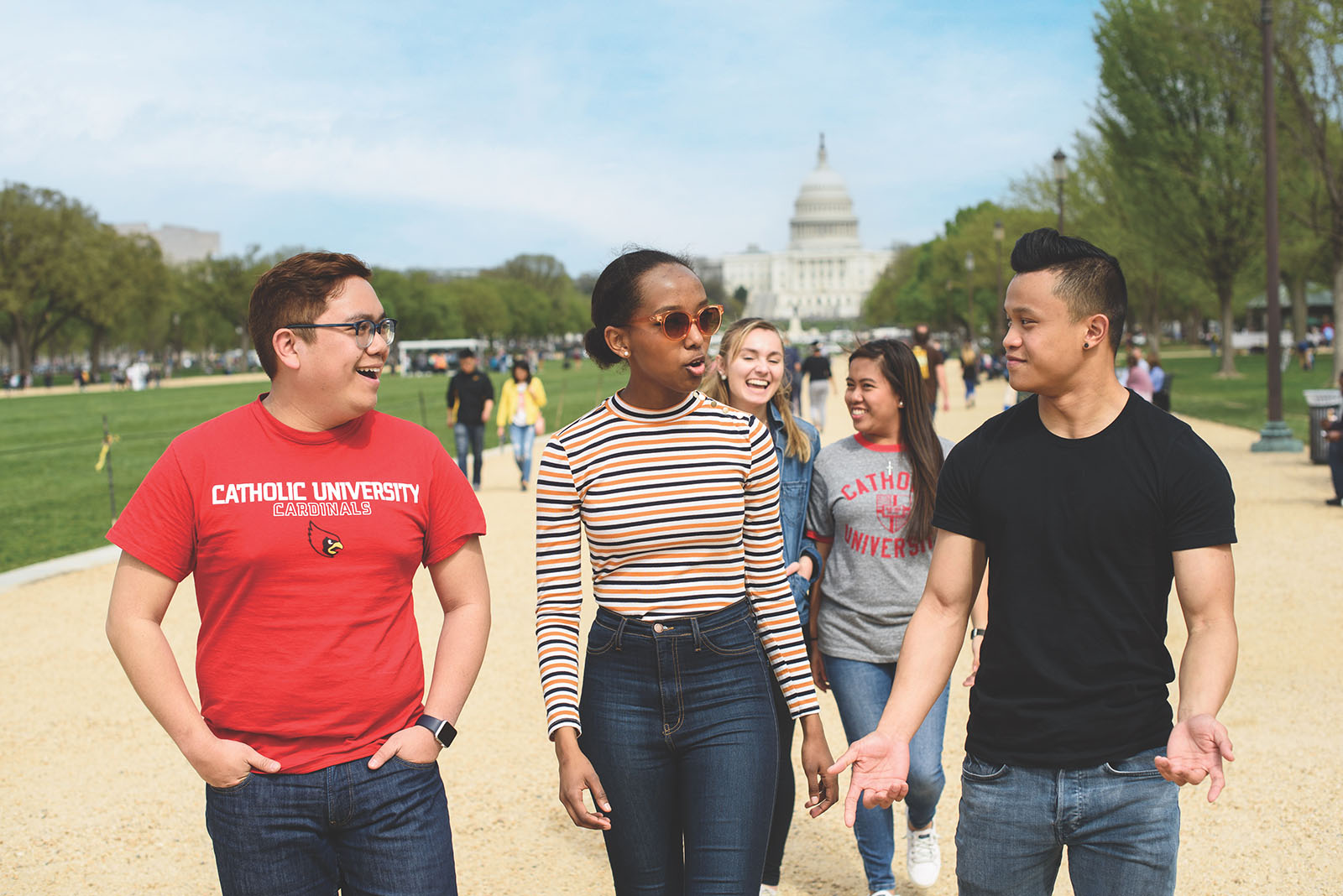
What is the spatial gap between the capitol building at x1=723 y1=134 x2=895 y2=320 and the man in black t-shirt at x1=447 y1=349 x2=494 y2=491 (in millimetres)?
172078

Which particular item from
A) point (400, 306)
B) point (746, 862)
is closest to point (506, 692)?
point (746, 862)

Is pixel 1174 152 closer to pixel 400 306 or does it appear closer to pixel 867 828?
pixel 867 828

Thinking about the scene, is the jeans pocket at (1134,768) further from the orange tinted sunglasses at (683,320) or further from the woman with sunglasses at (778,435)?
the woman with sunglasses at (778,435)

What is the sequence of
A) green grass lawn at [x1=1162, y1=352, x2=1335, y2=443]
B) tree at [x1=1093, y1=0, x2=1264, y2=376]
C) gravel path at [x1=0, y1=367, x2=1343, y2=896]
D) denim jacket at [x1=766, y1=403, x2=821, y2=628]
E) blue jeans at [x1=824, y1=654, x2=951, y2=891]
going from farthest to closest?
tree at [x1=1093, y1=0, x2=1264, y2=376] < green grass lawn at [x1=1162, y1=352, x2=1335, y2=443] < gravel path at [x1=0, y1=367, x2=1343, y2=896] < denim jacket at [x1=766, y1=403, x2=821, y2=628] < blue jeans at [x1=824, y1=654, x2=951, y2=891]

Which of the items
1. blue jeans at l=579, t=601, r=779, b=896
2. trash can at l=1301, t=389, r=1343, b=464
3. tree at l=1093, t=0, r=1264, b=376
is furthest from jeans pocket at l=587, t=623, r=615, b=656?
tree at l=1093, t=0, r=1264, b=376

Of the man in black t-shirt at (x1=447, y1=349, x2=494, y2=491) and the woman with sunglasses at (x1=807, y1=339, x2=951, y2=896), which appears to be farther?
the man in black t-shirt at (x1=447, y1=349, x2=494, y2=491)

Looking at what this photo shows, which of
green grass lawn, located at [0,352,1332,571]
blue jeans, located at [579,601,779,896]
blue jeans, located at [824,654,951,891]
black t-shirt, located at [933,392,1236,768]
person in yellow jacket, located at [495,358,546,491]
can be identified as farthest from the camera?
person in yellow jacket, located at [495,358,546,491]

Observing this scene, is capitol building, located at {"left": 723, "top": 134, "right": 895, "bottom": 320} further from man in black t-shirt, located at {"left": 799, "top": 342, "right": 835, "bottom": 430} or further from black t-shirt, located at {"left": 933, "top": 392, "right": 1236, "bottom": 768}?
black t-shirt, located at {"left": 933, "top": 392, "right": 1236, "bottom": 768}

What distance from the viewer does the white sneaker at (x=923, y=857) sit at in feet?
14.5

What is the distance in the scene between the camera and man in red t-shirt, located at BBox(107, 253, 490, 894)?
8.73 ft

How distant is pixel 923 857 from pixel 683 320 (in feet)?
8.04

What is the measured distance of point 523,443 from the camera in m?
16.5

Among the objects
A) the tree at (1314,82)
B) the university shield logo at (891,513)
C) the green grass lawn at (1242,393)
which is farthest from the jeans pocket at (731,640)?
the tree at (1314,82)

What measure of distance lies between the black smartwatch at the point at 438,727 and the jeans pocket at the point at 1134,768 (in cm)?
142
